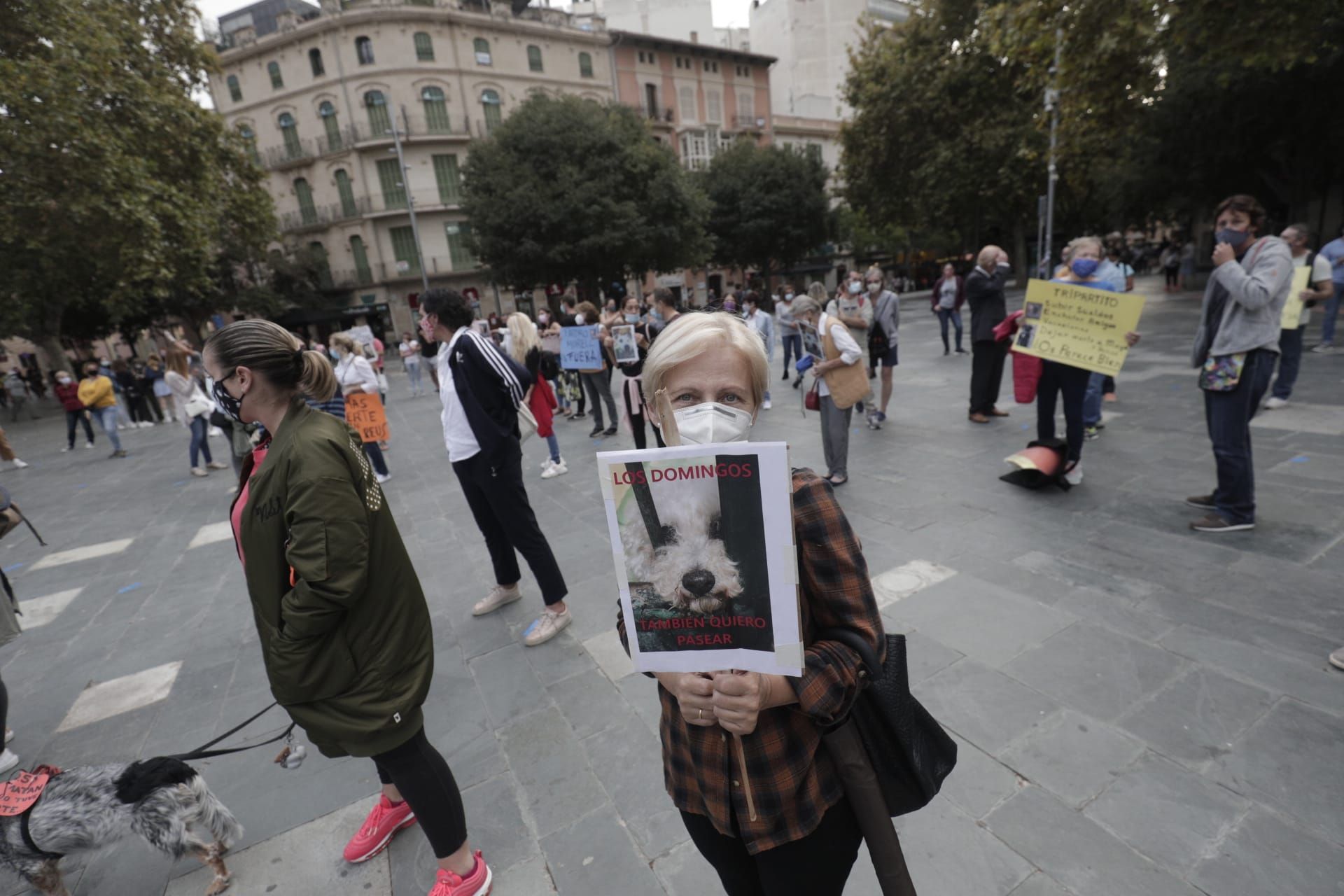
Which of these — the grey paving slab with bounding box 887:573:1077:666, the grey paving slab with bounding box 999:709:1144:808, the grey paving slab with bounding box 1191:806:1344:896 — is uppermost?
the grey paving slab with bounding box 1191:806:1344:896

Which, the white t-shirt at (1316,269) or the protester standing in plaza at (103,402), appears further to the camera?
the protester standing in plaza at (103,402)

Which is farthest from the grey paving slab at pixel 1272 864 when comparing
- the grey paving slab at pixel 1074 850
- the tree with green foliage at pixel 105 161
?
the tree with green foliage at pixel 105 161

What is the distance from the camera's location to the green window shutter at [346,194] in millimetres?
34375

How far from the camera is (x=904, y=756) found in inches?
47.0

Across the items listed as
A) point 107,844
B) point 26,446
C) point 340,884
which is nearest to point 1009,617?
point 340,884

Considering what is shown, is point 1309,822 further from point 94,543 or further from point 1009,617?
point 94,543

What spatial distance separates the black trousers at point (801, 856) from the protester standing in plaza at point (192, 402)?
10.1 meters

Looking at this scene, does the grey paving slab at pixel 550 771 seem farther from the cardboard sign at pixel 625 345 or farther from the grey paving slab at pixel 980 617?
the cardboard sign at pixel 625 345

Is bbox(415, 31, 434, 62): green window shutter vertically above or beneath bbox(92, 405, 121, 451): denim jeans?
above

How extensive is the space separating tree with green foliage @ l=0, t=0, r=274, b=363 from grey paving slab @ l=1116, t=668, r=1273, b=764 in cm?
2014

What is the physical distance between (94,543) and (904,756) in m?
8.81

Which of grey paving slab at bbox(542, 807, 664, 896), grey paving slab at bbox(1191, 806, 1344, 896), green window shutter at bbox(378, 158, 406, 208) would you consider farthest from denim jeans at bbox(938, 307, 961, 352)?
green window shutter at bbox(378, 158, 406, 208)

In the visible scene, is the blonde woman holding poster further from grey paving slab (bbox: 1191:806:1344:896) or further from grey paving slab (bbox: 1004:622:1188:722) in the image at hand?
grey paving slab (bbox: 1004:622:1188:722)

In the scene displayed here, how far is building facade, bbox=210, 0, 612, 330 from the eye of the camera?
32688 millimetres
